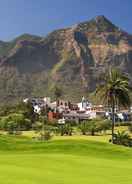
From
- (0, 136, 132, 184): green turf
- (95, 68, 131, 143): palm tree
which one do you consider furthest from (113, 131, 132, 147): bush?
(0, 136, 132, 184): green turf

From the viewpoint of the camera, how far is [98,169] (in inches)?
875

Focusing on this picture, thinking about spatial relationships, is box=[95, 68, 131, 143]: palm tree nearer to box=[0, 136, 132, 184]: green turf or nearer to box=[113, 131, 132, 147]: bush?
box=[113, 131, 132, 147]: bush

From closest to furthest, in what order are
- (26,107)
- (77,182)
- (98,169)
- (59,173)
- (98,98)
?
(77,182), (59,173), (98,169), (98,98), (26,107)

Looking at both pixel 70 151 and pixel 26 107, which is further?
pixel 26 107

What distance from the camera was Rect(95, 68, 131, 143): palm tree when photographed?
57500 millimetres

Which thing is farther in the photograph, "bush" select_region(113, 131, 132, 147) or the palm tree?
the palm tree

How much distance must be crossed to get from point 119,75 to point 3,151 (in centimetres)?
2911

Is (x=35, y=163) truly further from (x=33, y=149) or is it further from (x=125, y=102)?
(x=125, y=102)

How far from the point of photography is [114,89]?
57969 mm

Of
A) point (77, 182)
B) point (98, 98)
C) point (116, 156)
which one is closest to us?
point (77, 182)

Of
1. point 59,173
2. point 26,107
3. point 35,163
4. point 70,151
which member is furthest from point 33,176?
point 26,107

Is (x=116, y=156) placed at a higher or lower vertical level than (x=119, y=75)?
lower

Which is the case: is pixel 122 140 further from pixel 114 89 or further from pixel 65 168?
pixel 65 168

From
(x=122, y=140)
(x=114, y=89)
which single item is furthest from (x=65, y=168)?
(x=114, y=89)
